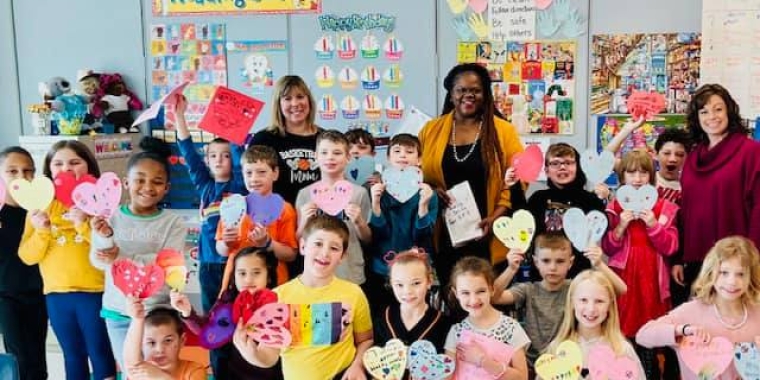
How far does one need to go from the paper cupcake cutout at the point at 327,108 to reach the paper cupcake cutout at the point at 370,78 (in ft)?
0.70

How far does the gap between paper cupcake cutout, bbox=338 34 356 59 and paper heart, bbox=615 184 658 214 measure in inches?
77.4

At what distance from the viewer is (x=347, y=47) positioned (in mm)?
3912

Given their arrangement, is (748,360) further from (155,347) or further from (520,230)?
(155,347)

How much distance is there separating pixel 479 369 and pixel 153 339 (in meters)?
1.01

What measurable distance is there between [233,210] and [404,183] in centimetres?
58

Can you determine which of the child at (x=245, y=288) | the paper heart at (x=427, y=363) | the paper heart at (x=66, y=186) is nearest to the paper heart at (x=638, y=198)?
the paper heart at (x=427, y=363)

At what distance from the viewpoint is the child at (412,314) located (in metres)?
2.09

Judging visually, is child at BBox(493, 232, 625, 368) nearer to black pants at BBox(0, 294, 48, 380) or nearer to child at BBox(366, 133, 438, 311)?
child at BBox(366, 133, 438, 311)

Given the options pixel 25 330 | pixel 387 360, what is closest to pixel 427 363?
pixel 387 360

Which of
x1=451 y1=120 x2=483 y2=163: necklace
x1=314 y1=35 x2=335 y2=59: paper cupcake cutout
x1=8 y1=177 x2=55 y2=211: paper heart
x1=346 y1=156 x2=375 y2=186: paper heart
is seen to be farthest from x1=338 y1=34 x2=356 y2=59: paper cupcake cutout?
x1=8 y1=177 x2=55 y2=211: paper heart

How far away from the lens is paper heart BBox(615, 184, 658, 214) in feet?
7.77

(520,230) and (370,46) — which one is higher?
(370,46)

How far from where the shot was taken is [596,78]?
11.9 feet

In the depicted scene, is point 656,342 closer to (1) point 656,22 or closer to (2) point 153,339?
(2) point 153,339
